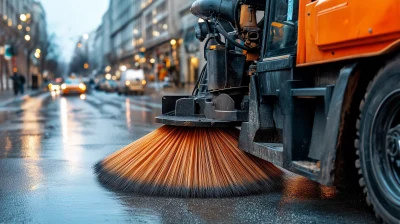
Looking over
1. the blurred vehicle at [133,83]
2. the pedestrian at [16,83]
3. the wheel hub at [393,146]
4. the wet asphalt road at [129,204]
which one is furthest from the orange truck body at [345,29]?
the blurred vehicle at [133,83]

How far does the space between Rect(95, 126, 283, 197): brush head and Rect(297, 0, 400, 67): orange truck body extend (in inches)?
60.2

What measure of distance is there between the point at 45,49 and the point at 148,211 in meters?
85.2

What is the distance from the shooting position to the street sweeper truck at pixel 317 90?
3684 mm

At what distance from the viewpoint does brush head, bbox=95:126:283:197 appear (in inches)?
215

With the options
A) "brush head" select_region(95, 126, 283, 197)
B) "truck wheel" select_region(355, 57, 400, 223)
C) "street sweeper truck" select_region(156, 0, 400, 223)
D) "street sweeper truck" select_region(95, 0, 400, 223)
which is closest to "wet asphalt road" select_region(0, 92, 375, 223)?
"brush head" select_region(95, 126, 283, 197)

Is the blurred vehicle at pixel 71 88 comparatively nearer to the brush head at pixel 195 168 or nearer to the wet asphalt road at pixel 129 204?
the wet asphalt road at pixel 129 204

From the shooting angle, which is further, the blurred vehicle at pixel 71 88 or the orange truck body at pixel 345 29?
the blurred vehicle at pixel 71 88

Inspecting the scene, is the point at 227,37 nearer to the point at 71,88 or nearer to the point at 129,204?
the point at 129,204

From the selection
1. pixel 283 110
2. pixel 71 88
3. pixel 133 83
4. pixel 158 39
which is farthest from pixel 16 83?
pixel 283 110

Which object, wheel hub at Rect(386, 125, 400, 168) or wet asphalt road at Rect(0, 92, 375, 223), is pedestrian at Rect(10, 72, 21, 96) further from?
wheel hub at Rect(386, 125, 400, 168)

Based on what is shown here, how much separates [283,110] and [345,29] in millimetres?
1005

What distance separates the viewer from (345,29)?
3879 millimetres

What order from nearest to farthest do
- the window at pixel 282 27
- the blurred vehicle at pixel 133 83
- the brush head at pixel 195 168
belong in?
1. the window at pixel 282 27
2. the brush head at pixel 195 168
3. the blurred vehicle at pixel 133 83

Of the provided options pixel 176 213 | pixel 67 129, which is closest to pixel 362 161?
pixel 176 213
